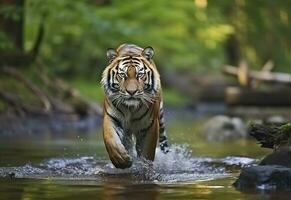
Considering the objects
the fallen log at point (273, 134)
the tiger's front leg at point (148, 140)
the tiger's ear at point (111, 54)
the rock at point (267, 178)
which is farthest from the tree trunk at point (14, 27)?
the rock at point (267, 178)

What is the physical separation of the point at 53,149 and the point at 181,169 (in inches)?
151

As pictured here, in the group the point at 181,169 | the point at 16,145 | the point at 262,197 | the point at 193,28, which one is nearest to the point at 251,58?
the point at 193,28

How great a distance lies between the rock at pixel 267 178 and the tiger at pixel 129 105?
1913 millimetres

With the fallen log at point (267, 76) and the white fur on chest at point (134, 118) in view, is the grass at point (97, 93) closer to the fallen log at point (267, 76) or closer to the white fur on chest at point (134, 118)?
the fallen log at point (267, 76)

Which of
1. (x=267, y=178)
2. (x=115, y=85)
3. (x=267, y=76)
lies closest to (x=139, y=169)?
(x=115, y=85)

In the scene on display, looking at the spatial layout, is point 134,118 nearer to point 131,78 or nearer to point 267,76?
point 131,78

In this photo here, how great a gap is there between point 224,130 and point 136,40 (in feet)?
32.7

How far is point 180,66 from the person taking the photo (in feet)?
143

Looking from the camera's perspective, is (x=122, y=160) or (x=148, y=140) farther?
(x=148, y=140)

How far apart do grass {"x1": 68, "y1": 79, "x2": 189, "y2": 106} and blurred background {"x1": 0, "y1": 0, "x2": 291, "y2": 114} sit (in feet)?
0.13

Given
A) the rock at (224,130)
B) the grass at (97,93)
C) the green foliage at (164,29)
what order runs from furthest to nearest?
1. the grass at (97,93)
2. the green foliage at (164,29)
3. the rock at (224,130)

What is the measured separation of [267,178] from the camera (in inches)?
287

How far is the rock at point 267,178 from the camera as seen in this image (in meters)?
7.26

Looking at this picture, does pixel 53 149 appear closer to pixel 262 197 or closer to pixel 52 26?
pixel 262 197
